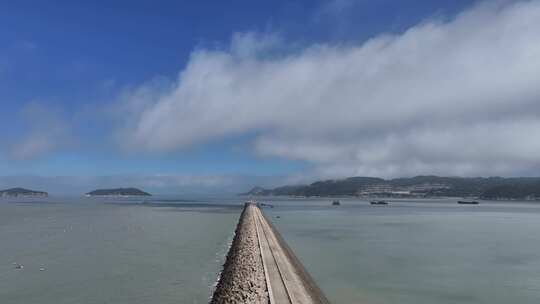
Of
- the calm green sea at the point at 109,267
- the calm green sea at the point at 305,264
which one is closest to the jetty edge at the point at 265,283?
the calm green sea at the point at 305,264

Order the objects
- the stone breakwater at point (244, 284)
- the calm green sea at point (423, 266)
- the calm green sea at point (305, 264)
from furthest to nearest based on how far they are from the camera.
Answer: the calm green sea at point (423, 266), the calm green sea at point (305, 264), the stone breakwater at point (244, 284)

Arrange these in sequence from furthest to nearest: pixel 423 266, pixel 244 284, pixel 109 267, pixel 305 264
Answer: pixel 305 264
pixel 423 266
pixel 109 267
pixel 244 284

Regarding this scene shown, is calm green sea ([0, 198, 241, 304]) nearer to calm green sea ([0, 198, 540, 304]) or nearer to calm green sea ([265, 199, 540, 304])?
calm green sea ([0, 198, 540, 304])

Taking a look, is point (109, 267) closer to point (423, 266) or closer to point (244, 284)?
point (244, 284)

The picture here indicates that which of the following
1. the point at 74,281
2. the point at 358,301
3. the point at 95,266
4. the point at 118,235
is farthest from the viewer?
the point at 118,235

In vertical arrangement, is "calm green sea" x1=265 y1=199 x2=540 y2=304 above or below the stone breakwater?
below

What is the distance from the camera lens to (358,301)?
2067 centimetres

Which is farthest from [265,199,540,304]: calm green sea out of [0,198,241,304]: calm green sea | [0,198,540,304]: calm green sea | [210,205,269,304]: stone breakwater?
[0,198,241,304]: calm green sea

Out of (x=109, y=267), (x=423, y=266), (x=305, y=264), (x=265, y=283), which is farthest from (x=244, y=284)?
(x=423, y=266)

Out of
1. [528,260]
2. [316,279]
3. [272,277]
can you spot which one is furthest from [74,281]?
[528,260]

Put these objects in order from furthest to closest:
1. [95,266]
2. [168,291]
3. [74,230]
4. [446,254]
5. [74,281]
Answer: [74,230] < [446,254] < [95,266] < [74,281] < [168,291]

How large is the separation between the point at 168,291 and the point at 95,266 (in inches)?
353

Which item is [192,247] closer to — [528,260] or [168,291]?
[168,291]

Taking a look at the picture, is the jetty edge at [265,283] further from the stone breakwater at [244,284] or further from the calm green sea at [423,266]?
the calm green sea at [423,266]
